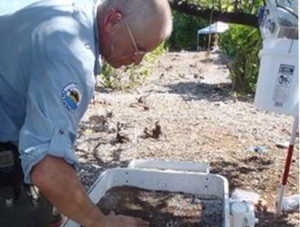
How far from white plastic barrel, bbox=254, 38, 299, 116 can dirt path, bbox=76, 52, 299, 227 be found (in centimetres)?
87

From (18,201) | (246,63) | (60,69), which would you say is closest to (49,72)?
(60,69)

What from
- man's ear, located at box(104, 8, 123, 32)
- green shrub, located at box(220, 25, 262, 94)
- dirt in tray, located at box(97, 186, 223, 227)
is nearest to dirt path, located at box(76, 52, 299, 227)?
green shrub, located at box(220, 25, 262, 94)

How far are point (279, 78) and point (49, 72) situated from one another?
1.48 meters

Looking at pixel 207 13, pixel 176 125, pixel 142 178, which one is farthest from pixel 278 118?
pixel 142 178

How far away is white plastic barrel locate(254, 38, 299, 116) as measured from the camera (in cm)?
303

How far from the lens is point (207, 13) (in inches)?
183

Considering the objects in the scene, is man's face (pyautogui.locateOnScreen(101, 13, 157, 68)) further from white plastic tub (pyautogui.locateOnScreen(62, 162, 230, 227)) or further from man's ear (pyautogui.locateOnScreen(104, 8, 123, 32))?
white plastic tub (pyautogui.locateOnScreen(62, 162, 230, 227))

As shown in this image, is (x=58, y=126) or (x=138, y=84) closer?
(x=58, y=126)

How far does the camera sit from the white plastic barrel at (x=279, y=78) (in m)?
3.03

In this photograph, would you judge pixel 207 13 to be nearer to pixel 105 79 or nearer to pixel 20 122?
A: pixel 20 122

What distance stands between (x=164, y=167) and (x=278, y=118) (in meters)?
3.07

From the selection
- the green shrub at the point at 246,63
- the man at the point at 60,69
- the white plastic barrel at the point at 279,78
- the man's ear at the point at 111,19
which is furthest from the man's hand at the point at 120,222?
the green shrub at the point at 246,63

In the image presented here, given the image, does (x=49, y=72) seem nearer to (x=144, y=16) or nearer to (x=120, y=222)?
(x=144, y=16)

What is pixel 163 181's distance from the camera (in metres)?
3.31
